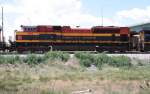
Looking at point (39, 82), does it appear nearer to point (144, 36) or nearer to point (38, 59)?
point (38, 59)

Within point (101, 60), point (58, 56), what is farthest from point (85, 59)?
point (58, 56)

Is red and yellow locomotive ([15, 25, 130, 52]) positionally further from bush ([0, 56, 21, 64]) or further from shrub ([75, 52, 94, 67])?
bush ([0, 56, 21, 64])

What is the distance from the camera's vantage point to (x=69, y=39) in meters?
54.0

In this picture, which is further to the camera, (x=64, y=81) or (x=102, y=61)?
(x=102, y=61)

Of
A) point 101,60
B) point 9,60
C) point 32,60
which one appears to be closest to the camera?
point 9,60

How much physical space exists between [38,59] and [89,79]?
13.7 m

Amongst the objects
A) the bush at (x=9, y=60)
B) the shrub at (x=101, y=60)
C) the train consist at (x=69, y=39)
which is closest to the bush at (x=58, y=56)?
the shrub at (x=101, y=60)

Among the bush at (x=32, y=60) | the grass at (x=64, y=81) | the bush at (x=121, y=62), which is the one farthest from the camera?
the bush at (x=121, y=62)

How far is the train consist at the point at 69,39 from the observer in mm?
52969

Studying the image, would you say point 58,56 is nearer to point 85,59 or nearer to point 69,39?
point 85,59

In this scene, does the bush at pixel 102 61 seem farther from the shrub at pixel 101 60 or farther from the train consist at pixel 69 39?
Answer: the train consist at pixel 69 39

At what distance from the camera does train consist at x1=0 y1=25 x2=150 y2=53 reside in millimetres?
52969

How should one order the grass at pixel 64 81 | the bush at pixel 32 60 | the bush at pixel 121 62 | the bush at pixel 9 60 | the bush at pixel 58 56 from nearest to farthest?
the grass at pixel 64 81 < the bush at pixel 9 60 < the bush at pixel 32 60 < the bush at pixel 121 62 < the bush at pixel 58 56

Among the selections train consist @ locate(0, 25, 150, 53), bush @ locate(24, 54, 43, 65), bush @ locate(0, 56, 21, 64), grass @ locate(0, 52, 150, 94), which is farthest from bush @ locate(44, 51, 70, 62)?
train consist @ locate(0, 25, 150, 53)
